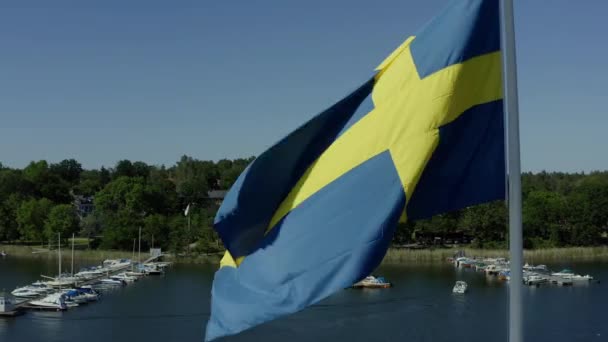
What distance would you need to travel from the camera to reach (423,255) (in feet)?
130

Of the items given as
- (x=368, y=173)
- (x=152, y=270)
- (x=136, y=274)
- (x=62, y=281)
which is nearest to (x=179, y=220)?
(x=152, y=270)

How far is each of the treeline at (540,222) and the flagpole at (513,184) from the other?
39.3 meters

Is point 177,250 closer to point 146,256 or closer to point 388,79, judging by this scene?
point 146,256

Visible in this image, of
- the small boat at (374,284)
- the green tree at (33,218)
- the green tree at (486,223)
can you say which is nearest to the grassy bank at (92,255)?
the green tree at (33,218)

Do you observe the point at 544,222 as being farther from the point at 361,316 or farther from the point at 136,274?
the point at 136,274

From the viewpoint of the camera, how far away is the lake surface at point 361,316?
64.6ft

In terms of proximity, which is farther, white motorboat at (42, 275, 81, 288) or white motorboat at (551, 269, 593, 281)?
white motorboat at (551, 269, 593, 281)

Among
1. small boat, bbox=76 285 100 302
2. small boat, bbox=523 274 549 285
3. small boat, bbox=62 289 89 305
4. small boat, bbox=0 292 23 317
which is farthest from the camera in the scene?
small boat, bbox=523 274 549 285

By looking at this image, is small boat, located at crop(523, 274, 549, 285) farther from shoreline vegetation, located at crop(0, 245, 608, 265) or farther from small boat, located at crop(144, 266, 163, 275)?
small boat, located at crop(144, 266, 163, 275)

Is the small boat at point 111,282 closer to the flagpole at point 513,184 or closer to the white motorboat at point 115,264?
the white motorboat at point 115,264

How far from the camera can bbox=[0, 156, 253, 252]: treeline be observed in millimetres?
42062

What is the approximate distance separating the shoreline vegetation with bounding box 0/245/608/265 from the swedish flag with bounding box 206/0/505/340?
34345 mm

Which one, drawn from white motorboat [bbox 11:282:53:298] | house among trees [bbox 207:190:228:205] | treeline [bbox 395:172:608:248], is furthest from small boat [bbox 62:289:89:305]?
house among trees [bbox 207:190:228:205]

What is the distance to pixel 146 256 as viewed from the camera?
4025 cm
